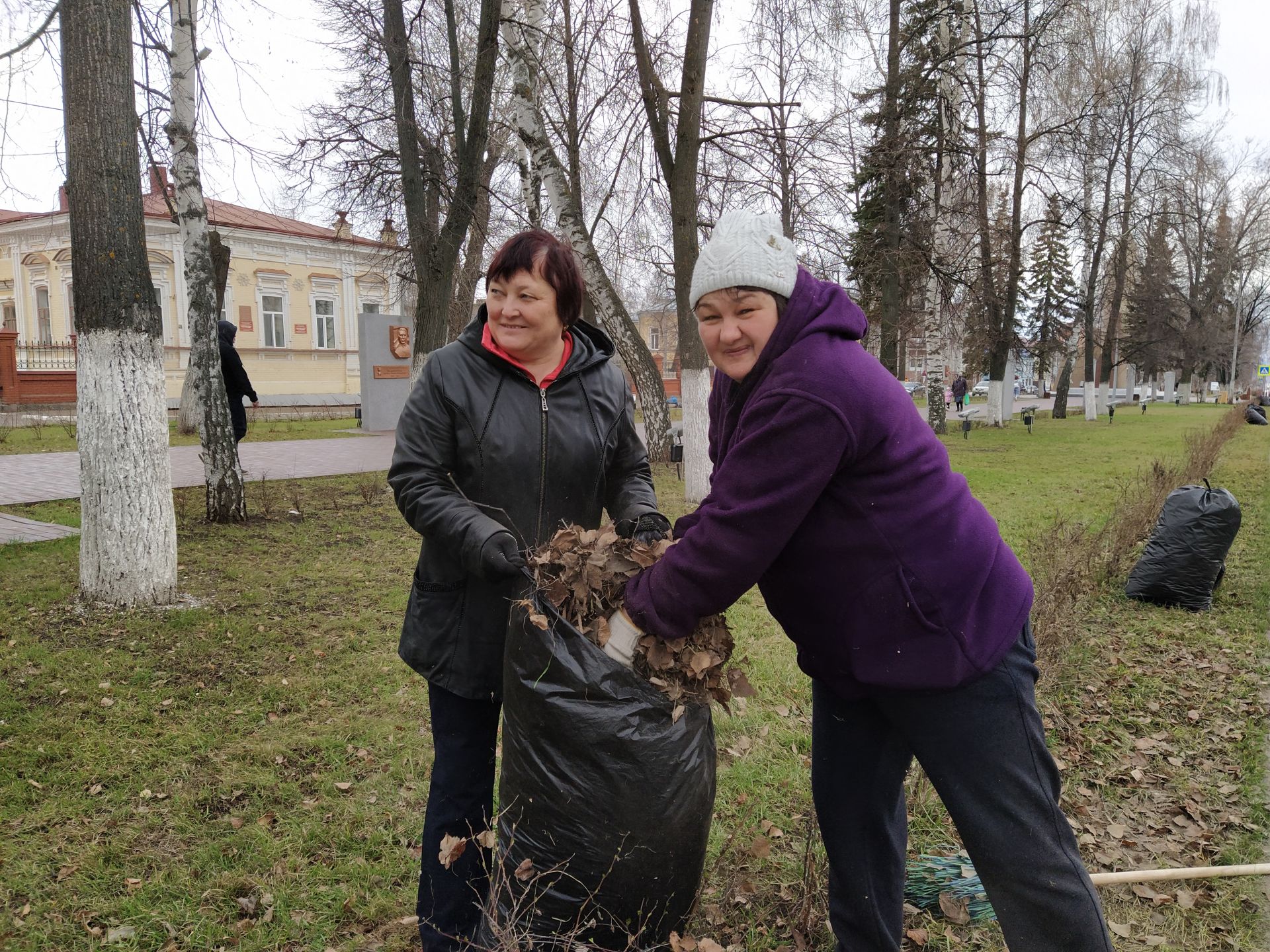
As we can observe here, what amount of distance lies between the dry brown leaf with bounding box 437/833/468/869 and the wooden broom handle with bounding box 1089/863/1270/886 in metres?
1.84

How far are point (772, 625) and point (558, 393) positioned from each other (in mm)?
3522

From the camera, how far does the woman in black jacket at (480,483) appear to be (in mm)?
1981

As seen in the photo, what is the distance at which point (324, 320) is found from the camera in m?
30.4

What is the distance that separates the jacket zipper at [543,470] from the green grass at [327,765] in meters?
1.17

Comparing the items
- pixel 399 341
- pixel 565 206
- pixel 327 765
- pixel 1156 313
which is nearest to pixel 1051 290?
pixel 1156 313

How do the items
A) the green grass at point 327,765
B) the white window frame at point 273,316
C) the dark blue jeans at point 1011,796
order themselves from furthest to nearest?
the white window frame at point 273,316, the green grass at point 327,765, the dark blue jeans at point 1011,796

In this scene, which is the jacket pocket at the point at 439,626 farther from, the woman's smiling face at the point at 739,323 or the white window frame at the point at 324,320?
the white window frame at the point at 324,320

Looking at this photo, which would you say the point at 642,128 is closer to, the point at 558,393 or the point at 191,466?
the point at 191,466

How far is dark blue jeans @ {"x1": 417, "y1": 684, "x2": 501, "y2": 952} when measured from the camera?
2.04m

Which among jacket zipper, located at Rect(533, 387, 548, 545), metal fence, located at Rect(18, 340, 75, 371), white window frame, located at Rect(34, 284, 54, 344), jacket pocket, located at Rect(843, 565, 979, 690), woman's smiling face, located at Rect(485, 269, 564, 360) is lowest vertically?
jacket pocket, located at Rect(843, 565, 979, 690)

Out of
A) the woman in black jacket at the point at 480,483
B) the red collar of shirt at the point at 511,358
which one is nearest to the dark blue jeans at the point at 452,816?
the woman in black jacket at the point at 480,483

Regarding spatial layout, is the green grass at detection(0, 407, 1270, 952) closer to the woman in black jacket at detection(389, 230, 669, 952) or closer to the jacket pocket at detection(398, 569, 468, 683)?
the woman in black jacket at detection(389, 230, 669, 952)

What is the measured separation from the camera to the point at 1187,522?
5496 mm

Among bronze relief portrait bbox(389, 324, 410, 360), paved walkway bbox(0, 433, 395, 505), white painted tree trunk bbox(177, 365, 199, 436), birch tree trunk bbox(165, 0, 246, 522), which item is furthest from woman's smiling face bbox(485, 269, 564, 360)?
bronze relief portrait bbox(389, 324, 410, 360)
